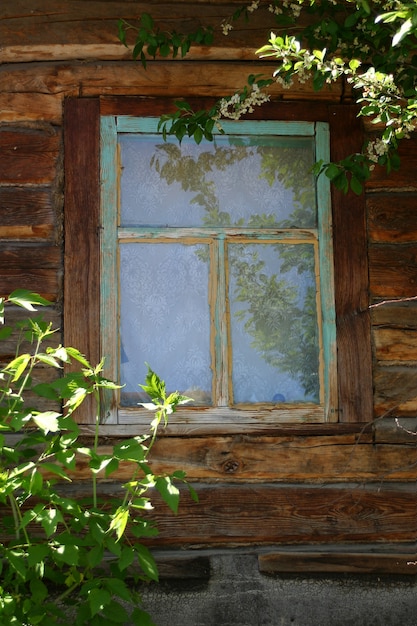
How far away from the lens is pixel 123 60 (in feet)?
13.2

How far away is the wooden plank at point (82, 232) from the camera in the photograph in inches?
151

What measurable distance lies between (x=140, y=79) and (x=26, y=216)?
76 centimetres

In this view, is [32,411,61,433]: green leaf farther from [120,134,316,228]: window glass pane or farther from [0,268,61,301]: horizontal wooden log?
[120,134,316,228]: window glass pane

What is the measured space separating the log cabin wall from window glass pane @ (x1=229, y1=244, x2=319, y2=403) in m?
0.21

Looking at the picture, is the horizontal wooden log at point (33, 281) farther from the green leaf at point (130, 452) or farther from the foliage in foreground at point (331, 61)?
the green leaf at point (130, 452)

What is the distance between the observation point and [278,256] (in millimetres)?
4043

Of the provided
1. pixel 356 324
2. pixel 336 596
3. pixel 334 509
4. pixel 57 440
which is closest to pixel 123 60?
pixel 356 324

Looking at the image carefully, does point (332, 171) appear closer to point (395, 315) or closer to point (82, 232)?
point (395, 315)

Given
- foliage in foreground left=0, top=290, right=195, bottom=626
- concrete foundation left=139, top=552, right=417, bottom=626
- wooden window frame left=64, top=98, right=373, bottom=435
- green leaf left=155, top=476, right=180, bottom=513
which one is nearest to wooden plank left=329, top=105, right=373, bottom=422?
wooden window frame left=64, top=98, right=373, bottom=435

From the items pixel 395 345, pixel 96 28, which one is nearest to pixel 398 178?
pixel 395 345

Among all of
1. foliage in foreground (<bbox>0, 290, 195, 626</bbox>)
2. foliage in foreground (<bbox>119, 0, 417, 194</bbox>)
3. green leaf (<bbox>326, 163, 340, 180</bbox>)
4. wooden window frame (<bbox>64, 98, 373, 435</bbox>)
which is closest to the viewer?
foliage in foreground (<bbox>0, 290, 195, 626</bbox>)

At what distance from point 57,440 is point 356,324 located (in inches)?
58.2

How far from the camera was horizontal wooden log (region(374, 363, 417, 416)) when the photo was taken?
3.92 m

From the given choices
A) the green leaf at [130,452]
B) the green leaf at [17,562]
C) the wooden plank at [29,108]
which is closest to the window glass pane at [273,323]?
the wooden plank at [29,108]
